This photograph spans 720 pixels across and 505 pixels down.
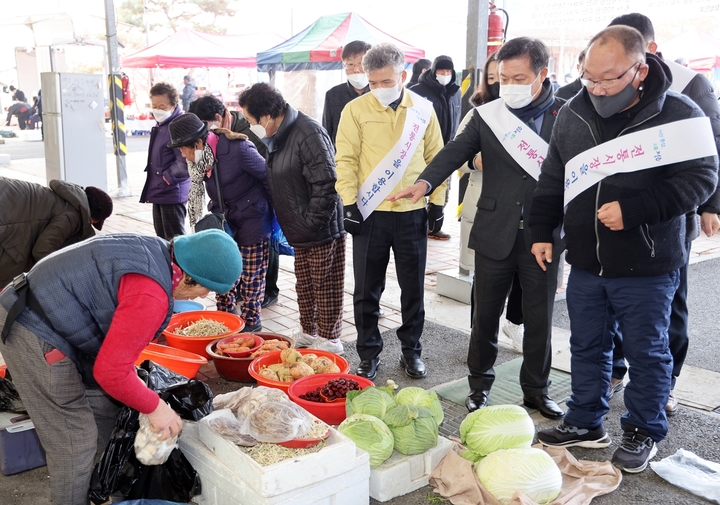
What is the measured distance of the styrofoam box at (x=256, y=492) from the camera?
268cm

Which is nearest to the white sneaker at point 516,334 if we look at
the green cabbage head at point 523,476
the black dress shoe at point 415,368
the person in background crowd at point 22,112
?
the black dress shoe at point 415,368

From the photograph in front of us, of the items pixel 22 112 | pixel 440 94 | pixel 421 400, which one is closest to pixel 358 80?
pixel 440 94

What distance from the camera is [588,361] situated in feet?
11.4

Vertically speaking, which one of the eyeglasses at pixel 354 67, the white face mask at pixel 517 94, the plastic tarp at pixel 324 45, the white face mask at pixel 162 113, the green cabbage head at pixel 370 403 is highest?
the plastic tarp at pixel 324 45

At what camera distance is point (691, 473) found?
321 cm

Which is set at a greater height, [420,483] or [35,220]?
[35,220]

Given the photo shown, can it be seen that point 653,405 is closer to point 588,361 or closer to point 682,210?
point 588,361

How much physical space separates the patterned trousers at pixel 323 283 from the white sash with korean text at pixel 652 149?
2.18 meters

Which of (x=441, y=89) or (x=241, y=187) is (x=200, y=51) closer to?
(x=441, y=89)

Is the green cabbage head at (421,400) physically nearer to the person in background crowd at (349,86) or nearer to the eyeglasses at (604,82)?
the eyeglasses at (604,82)

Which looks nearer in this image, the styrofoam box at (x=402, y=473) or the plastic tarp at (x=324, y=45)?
the styrofoam box at (x=402, y=473)

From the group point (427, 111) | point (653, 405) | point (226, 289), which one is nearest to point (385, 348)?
point (427, 111)

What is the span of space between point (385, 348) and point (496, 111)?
215 centimetres

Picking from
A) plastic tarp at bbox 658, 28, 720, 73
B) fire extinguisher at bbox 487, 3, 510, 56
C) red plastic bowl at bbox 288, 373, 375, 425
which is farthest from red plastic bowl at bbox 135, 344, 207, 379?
plastic tarp at bbox 658, 28, 720, 73
